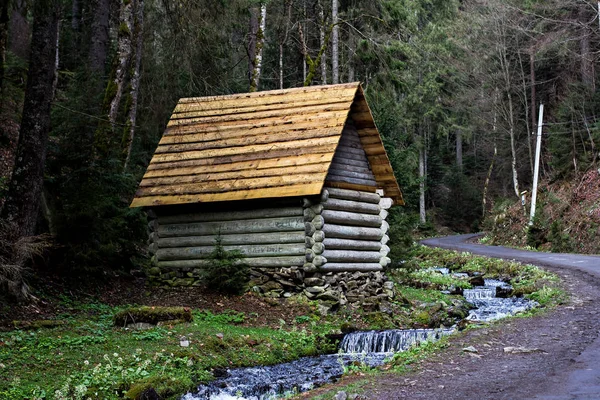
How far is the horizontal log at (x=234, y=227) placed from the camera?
15516 millimetres

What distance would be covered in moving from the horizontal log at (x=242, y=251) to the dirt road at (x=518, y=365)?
5.24m

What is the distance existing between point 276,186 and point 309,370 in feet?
17.9

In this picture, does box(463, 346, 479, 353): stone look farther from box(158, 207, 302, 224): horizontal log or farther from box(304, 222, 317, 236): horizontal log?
box(158, 207, 302, 224): horizontal log

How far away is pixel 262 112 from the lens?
691 inches

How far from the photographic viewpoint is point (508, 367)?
28.0 ft

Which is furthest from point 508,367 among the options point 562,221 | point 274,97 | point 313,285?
point 562,221

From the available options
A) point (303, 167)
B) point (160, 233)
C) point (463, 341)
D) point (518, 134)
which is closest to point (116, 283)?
point (160, 233)

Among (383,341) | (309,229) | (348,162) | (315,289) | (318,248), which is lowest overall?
(383,341)

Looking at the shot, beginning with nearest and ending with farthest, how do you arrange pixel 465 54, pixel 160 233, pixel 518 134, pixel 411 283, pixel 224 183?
pixel 224 183 → pixel 160 233 → pixel 411 283 → pixel 518 134 → pixel 465 54

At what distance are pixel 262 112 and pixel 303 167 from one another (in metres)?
3.00

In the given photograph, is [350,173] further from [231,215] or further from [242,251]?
[242,251]

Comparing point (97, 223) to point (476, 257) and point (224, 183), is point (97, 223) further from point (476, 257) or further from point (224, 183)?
point (476, 257)

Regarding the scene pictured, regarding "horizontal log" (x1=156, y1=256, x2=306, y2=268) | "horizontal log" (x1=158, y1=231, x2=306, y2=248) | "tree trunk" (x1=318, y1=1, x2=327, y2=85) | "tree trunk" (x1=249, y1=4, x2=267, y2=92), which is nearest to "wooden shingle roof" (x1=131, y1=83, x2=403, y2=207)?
"horizontal log" (x1=158, y1=231, x2=306, y2=248)

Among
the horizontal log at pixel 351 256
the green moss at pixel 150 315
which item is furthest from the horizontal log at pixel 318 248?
the green moss at pixel 150 315
